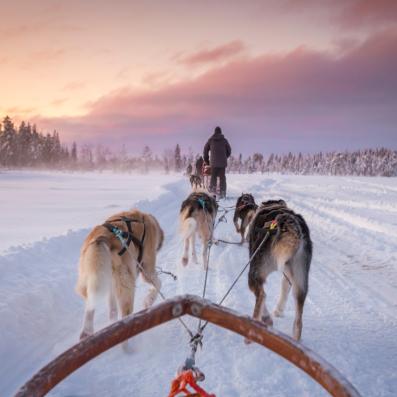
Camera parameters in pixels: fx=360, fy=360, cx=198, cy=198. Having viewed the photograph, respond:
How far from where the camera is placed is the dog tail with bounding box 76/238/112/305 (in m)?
2.49

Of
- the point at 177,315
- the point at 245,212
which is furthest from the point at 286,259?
the point at 245,212

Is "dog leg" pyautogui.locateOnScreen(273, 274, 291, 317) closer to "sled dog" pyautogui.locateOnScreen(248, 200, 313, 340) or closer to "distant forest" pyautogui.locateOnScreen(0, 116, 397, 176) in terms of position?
"sled dog" pyautogui.locateOnScreen(248, 200, 313, 340)

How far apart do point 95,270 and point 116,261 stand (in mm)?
433

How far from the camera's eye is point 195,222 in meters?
5.80

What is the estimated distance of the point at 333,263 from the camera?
568 centimetres

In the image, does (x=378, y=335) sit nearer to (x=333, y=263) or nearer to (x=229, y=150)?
(x=333, y=263)

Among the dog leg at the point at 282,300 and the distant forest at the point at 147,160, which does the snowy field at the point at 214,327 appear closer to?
the dog leg at the point at 282,300

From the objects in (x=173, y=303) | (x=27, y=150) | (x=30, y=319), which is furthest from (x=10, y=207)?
(x=27, y=150)

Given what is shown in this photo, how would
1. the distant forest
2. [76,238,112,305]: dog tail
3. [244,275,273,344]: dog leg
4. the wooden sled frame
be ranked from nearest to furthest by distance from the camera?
the wooden sled frame
[76,238,112,305]: dog tail
[244,275,273,344]: dog leg
the distant forest

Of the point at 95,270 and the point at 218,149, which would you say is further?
the point at 218,149

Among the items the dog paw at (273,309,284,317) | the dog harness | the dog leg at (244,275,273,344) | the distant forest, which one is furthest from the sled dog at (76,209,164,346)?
the distant forest

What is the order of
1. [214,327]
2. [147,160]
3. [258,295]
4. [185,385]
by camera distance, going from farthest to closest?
[147,160]
[214,327]
[258,295]
[185,385]

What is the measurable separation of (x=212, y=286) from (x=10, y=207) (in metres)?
9.58

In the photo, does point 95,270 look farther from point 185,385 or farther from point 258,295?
point 258,295
